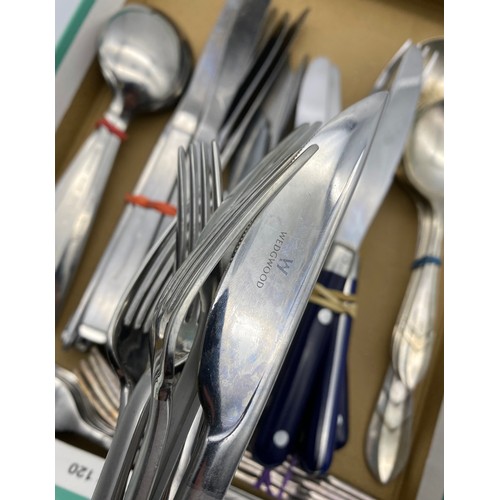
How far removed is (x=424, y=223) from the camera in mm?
467

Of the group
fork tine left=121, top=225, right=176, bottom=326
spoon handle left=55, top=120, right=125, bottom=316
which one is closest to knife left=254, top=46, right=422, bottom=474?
fork tine left=121, top=225, right=176, bottom=326

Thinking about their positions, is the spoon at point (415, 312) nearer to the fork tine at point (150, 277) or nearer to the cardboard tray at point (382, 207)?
the cardboard tray at point (382, 207)

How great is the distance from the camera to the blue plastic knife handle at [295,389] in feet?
1.12

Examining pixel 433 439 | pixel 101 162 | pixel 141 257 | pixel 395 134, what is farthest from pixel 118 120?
pixel 433 439

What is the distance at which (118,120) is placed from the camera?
479 millimetres

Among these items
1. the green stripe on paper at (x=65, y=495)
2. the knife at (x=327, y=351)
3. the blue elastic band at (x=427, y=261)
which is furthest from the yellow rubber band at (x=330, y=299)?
the green stripe on paper at (x=65, y=495)

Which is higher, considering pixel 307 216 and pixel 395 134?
pixel 395 134

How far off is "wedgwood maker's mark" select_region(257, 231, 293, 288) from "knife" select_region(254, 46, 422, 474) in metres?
0.16

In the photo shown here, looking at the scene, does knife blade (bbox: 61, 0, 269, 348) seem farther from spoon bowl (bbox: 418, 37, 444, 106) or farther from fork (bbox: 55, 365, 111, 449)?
spoon bowl (bbox: 418, 37, 444, 106)

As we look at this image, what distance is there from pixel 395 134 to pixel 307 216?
26 centimetres

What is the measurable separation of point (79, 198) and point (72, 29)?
0.54ft

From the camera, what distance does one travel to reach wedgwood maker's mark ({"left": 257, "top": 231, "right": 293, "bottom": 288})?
201mm

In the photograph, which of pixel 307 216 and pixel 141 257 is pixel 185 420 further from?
pixel 141 257
